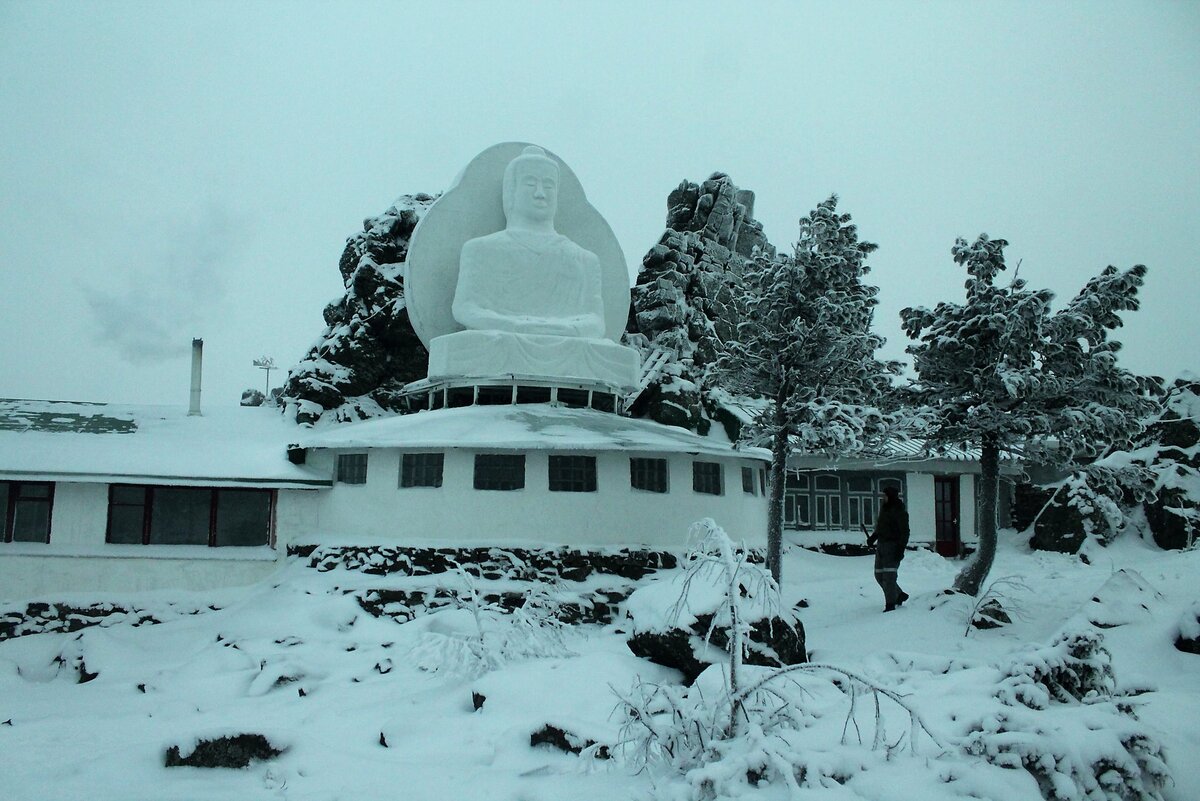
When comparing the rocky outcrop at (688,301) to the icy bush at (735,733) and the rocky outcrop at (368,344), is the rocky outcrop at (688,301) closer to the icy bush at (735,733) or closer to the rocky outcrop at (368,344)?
the rocky outcrop at (368,344)

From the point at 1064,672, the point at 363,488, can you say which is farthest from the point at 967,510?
the point at 1064,672

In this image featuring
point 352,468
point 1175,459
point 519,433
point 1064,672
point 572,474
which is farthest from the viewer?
point 1175,459

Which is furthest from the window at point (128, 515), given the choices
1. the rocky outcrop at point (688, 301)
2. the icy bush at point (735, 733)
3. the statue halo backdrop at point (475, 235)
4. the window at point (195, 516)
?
the icy bush at point (735, 733)

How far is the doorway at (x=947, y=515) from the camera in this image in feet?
81.5

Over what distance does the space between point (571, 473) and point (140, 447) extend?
8595 millimetres

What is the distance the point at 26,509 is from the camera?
18.2m

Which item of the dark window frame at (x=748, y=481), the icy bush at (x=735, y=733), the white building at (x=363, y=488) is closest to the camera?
the icy bush at (x=735, y=733)

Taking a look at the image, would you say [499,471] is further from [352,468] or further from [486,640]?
[486,640]

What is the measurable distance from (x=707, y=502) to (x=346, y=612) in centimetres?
715

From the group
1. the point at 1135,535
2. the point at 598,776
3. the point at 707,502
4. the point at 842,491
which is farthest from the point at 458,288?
the point at 1135,535

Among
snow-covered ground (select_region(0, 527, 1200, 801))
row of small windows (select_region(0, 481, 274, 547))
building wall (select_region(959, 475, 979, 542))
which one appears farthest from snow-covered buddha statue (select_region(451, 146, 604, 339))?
building wall (select_region(959, 475, 979, 542))

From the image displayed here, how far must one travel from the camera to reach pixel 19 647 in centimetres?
1562

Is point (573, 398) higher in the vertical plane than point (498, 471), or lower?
higher

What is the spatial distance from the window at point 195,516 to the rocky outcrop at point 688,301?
10.0m
